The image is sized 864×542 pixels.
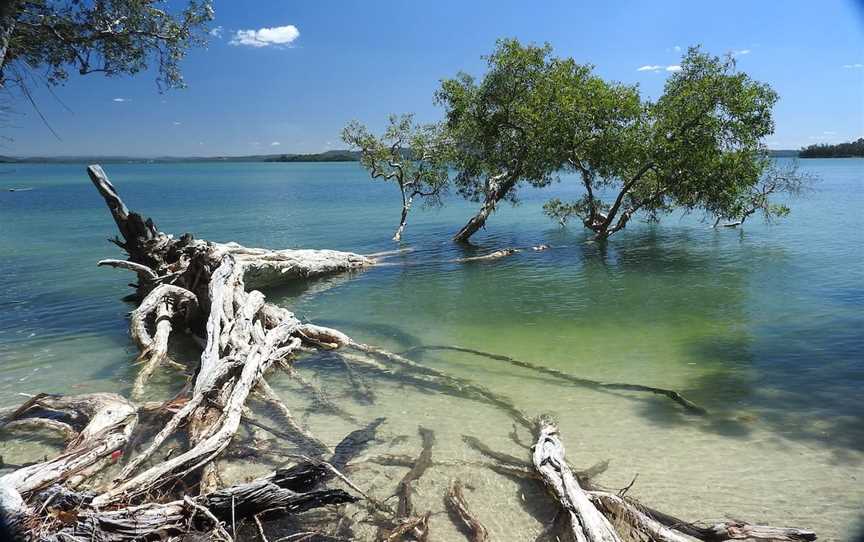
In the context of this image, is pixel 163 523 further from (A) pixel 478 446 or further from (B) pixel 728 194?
(B) pixel 728 194

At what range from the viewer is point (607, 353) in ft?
43.4

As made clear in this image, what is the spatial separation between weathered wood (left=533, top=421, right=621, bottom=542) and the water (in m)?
0.41

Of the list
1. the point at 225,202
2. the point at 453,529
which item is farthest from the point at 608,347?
the point at 225,202

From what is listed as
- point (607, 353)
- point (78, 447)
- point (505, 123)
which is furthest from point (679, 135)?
point (78, 447)

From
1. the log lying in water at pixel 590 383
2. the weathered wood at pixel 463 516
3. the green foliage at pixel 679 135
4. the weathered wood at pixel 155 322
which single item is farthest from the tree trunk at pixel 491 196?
the weathered wood at pixel 463 516

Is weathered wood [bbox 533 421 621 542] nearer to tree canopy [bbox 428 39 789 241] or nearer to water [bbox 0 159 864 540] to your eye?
water [bbox 0 159 864 540]

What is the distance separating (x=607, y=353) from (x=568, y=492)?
290 inches

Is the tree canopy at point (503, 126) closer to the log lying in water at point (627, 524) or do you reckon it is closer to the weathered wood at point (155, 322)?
the weathered wood at point (155, 322)

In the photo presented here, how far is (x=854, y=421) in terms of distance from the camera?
909cm

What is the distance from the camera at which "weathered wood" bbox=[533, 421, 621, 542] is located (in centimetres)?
562

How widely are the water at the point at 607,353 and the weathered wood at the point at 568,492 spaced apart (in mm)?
408

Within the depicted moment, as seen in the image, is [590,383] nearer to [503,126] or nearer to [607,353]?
[607,353]

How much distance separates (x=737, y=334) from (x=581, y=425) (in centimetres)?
779

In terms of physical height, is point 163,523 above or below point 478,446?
above
